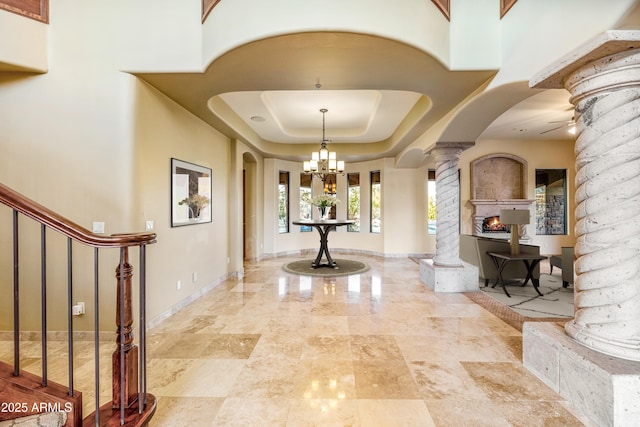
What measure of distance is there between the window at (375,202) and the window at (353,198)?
419 millimetres

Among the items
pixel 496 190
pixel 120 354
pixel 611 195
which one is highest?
pixel 496 190

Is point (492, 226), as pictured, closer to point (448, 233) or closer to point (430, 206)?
point (430, 206)

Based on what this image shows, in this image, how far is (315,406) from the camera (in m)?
1.92

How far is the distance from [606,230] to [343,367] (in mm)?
1998

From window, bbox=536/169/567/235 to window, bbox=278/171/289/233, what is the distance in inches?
263

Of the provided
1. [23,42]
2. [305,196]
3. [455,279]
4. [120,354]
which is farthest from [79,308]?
[305,196]

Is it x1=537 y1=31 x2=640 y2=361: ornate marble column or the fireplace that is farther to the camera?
the fireplace

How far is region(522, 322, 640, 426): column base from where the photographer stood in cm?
159

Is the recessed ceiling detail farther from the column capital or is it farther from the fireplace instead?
the fireplace

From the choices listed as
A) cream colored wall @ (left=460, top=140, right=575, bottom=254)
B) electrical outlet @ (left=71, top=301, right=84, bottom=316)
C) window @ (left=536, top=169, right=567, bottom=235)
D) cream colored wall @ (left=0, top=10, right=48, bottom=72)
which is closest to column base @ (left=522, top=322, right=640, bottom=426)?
electrical outlet @ (left=71, top=301, right=84, bottom=316)

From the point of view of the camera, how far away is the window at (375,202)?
8273mm

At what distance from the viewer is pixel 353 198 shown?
28.6 ft

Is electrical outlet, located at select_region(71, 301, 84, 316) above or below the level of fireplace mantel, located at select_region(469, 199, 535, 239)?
below

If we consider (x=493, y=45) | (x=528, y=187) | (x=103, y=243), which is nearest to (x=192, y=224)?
(x=103, y=243)
